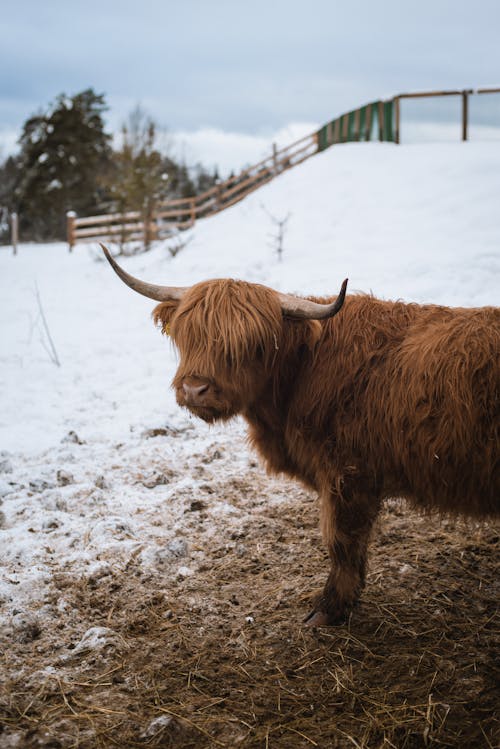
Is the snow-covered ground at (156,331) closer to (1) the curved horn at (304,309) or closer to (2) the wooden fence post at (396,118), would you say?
(2) the wooden fence post at (396,118)

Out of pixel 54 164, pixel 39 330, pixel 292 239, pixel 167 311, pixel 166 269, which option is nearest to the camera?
pixel 167 311

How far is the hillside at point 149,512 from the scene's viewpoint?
9.14ft

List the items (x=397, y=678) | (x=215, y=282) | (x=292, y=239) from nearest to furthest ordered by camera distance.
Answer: (x=397, y=678) < (x=215, y=282) < (x=292, y=239)

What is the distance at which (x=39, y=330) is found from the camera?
30.0ft

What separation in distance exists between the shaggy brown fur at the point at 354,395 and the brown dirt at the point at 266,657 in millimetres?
296

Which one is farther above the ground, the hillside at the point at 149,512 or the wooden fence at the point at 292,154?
the wooden fence at the point at 292,154

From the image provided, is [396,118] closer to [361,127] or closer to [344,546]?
[361,127]

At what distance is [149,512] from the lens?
13.2 ft

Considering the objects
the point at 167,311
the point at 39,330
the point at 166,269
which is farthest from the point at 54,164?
the point at 167,311

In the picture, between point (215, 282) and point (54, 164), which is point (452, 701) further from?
point (54, 164)

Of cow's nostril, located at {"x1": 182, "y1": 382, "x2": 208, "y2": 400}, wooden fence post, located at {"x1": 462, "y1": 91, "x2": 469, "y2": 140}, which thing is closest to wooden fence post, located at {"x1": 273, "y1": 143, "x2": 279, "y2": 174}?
wooden fence post, located at {"x1": 462, "y1": 91, "x2": 469, "y2": 140}

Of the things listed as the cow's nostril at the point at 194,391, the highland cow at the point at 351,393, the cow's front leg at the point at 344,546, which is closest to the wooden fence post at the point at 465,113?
the highland cow at the point at 351,393

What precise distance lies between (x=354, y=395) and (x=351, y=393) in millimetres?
21

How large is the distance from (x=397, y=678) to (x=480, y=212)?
31.6ft
